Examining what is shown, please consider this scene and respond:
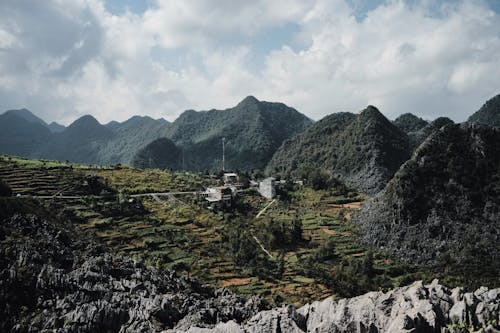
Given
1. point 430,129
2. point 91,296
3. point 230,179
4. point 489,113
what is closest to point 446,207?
point 230,179

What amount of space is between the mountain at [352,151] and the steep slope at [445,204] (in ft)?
102

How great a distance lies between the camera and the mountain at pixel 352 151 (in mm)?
130750

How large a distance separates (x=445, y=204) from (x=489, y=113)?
10973 centimetres

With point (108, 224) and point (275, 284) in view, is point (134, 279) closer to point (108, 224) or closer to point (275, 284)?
point (275, 284)

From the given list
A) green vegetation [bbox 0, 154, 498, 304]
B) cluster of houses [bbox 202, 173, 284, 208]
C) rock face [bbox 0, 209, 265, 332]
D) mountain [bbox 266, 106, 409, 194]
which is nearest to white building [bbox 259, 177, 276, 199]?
cluster of houses [bbox 202, 173, 284, 208]

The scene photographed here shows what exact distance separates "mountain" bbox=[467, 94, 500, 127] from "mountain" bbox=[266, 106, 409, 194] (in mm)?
36744

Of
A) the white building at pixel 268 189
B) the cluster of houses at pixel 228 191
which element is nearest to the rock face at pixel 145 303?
the cluster of houses at pixel 228 191

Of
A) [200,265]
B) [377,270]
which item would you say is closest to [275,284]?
[200,265]

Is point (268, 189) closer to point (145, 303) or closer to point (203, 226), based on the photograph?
point (203, 226)

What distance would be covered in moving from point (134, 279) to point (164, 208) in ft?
151

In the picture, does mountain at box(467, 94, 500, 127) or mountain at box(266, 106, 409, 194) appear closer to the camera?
mountain at box(266, 106, 409, 194)

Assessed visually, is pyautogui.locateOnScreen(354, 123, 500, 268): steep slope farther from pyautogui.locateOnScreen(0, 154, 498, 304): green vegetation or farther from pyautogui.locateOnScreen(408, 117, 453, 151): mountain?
pyautogui.locateOnScreen(408, 117, 453, 151): mountain

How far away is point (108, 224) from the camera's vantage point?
76.1 metres

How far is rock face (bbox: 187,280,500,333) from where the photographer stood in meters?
23.2
